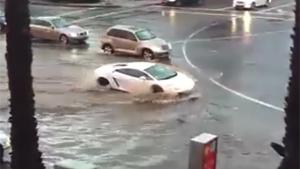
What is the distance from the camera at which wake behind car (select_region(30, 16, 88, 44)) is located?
3981cm

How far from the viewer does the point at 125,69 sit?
28.7m

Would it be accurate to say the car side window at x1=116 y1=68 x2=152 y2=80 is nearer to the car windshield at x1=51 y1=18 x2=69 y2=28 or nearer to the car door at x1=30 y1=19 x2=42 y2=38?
the car windshield at x1=51 y1=18 x2=69 y2=28

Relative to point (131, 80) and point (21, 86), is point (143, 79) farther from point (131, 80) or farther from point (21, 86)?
point (21, 86)

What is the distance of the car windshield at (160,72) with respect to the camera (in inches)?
1104

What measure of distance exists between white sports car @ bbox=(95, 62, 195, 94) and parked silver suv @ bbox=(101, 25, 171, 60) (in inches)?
254

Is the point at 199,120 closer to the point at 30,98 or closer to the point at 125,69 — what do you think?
the point at 125,69

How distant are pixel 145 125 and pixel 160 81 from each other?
3.90m

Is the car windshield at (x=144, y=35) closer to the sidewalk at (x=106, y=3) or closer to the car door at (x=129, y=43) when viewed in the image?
the car door at (x=129, y=43)

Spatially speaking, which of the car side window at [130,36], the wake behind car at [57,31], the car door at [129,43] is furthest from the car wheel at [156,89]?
the wake behind car at [57,31]

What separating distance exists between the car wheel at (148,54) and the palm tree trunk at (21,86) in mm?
24401

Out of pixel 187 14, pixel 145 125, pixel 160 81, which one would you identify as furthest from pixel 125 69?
pixel 187 14

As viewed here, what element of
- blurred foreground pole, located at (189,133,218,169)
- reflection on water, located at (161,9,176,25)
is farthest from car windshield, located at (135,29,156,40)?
blurred foreground pole, located at (189,133,218,169)

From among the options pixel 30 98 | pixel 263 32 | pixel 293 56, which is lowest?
pixel 263 32

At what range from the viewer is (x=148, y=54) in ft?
118
